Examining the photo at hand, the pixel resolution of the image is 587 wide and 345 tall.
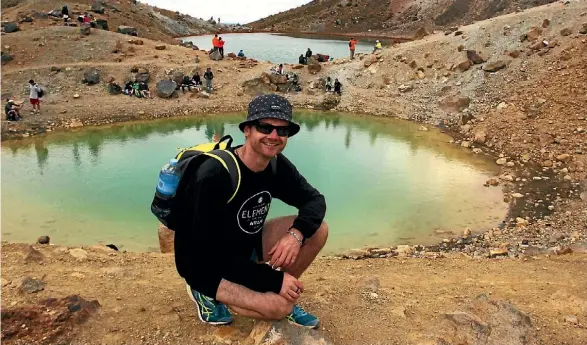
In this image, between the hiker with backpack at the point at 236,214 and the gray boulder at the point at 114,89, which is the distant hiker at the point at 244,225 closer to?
the hiker with backpack at the point at 236,214

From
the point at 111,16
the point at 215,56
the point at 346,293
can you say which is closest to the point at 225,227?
the point at 346,293

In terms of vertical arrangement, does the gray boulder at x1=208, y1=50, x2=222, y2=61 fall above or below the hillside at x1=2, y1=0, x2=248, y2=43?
below

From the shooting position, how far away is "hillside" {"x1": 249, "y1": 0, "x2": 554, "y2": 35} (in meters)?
57.8

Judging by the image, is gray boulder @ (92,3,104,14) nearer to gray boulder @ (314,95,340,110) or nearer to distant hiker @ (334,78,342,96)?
distant hiker @ (334,78,342,96)

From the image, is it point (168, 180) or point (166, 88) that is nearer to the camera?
point (168, 180)

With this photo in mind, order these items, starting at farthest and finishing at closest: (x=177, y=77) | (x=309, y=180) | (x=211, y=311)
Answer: (x=177, y=77)
(x=309, y=180)
(x=211, y=311)

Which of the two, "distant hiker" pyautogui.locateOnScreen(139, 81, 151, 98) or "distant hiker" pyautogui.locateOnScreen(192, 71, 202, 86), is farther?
"distant hiker" pyautogui.locateOnScreen(192, 71, 202, 86)

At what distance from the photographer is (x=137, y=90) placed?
23375 millimetres

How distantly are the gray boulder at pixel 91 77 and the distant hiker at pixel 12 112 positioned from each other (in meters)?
5.30

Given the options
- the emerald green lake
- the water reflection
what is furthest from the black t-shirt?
the water reflection

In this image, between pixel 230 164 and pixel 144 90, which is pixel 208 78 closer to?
pixel 144 90

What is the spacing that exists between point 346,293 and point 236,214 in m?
2.39

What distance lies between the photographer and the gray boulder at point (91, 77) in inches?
953

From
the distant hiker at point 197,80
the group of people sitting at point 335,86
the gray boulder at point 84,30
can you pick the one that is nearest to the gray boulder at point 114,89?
the distant hiker at point 197,80
